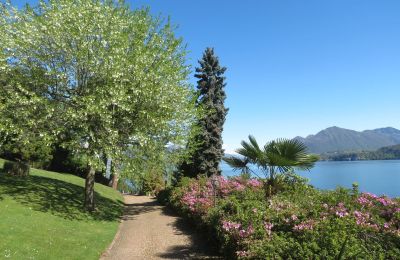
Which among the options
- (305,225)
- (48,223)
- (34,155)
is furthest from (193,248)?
(34,155)

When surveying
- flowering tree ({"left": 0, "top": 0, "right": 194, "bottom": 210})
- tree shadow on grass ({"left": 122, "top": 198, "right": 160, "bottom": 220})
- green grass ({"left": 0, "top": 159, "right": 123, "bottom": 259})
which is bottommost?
tree shadow on grass ({"left": 122, "top": 198, "right": 160, "bottom": 220})

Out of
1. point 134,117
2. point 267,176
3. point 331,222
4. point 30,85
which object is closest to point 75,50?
point 30,85

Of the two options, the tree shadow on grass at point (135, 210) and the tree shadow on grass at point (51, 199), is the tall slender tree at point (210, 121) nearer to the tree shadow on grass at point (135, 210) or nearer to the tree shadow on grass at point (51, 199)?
the tree shadow on grass at point (135, 210)

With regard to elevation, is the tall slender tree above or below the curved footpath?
above

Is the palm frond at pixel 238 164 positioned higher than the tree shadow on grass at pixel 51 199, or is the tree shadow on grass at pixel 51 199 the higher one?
the palm frond at pixel 238 164

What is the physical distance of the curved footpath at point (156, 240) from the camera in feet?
50.8

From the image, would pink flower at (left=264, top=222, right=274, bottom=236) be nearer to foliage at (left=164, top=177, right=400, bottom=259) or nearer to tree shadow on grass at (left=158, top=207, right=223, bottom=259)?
foliage at (left=164, top=177, right=400, bottom=259)

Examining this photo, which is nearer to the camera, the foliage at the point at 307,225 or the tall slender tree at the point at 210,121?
the foliage at the point at 307,225

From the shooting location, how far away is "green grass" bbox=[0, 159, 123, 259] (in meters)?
13.6

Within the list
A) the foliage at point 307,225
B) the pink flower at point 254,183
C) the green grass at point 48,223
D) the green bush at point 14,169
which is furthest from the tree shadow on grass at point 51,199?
the pink flower at point 254,183

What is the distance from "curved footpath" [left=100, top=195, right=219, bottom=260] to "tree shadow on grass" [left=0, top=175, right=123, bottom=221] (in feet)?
5.83

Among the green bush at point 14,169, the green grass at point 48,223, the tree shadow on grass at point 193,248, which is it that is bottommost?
the tree shadow on grass at point 193,248

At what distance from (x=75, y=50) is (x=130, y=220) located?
1185cm

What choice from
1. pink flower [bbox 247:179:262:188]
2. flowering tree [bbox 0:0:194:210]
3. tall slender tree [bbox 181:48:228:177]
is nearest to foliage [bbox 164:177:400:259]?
pink flower [bbox 247:179:262:188]
